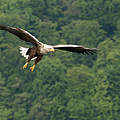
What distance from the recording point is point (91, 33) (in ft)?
181

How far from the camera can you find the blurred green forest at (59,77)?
4634cm

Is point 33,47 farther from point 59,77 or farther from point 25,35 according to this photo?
point 59,77

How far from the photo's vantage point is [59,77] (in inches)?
1884

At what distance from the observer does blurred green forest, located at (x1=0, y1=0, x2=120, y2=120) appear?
46.3m

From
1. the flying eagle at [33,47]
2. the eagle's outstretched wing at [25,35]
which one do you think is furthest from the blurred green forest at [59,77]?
the eagle's outstretched wing at [25,35]

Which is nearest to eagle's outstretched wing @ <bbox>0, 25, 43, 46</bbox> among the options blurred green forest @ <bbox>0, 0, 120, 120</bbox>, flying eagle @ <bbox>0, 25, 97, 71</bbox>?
flying eagle @ <bbox>0, 25, 97, 71</bbox>

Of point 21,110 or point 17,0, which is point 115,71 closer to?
point 21,110

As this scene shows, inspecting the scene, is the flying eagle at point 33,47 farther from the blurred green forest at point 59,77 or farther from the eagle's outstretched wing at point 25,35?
the blurred green forest at point 59,77

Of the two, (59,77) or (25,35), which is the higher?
(25,35)

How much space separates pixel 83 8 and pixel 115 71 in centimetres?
1263

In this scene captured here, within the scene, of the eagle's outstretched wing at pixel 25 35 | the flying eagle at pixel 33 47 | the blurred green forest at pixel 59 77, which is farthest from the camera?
the blurred green forest at pixel 59 77

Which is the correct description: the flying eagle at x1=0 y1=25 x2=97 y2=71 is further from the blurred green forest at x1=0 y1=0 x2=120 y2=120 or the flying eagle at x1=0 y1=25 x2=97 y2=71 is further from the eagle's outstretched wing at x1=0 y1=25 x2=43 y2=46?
the blurred green forest at x1=0 y1=0 x2=120 y2=120

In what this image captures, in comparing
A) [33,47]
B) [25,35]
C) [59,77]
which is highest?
[25,35]

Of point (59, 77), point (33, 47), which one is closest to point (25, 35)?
point (33, 47)
